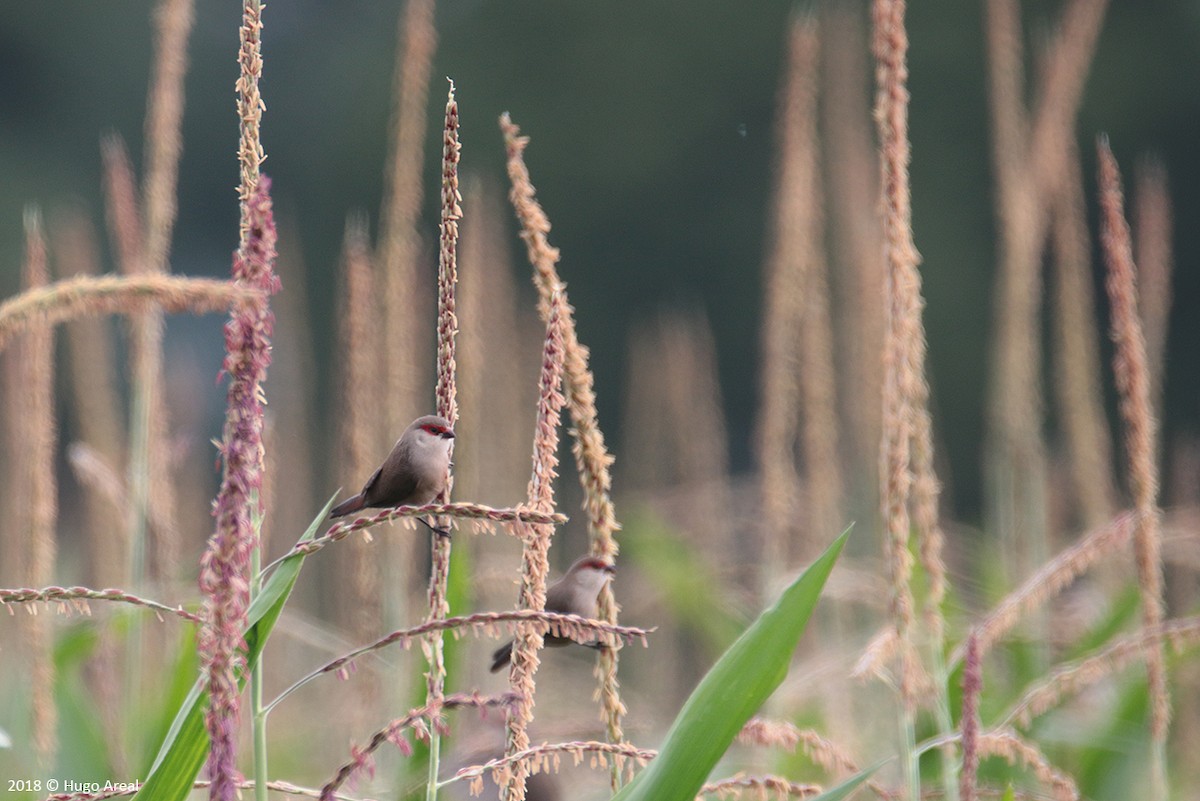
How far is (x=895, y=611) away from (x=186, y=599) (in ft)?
5.37

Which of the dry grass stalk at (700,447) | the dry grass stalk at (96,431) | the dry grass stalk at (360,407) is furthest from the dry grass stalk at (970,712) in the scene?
the dry grass stalk at (700,447)

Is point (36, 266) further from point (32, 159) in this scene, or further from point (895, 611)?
point (32, 159)

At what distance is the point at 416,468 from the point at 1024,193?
1750mm

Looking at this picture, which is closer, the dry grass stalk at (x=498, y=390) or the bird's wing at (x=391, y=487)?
the bird's wing at (x=391, y=487)

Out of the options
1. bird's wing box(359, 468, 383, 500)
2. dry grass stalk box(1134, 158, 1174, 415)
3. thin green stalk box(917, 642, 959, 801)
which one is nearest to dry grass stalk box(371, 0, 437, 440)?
bird's wing box(359, 468, 383, 500)

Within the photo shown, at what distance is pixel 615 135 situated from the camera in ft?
45.3

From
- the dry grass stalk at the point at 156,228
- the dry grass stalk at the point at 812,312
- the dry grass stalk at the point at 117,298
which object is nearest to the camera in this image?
the dry grass stalk at the point at 117,298

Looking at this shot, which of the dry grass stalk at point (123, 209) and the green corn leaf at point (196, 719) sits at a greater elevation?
the dry grass stalk at point (123, 209)

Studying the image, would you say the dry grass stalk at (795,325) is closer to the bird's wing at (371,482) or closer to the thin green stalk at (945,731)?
the thin green stalk at (945,731)

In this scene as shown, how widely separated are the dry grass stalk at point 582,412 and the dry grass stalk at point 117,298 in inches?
13.9

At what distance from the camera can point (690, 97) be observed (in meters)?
13.9

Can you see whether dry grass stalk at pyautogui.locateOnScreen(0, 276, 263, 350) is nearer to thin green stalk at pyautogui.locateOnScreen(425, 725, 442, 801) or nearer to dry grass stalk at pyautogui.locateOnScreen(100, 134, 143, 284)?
thin green stalk at pyautogui.locateOnScreen(425, 725, 442, 801)

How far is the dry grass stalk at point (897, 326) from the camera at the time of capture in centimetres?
125

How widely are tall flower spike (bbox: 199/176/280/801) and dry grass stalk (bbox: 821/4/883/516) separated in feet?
6.76
